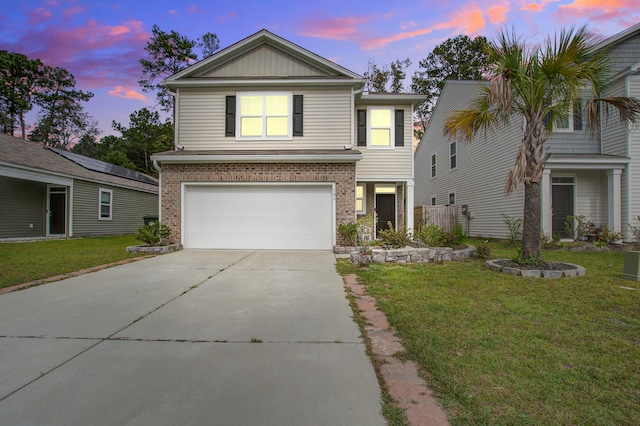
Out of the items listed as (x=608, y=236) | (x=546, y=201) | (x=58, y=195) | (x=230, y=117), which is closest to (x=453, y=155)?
(x=546, y=201)

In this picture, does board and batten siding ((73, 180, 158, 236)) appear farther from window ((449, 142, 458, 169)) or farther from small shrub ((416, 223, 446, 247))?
window ((449, 142, 458, 169))

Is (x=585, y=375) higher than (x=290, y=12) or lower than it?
lower

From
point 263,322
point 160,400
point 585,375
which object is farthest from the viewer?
point 263,322

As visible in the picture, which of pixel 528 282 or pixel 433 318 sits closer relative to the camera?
pixel 433 318

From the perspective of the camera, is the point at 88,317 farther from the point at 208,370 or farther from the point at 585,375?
the point at 585,375

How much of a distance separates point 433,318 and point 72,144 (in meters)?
47.4

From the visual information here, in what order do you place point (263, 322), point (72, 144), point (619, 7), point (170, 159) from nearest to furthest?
point (263, 322) → point (170, 159) → point (619, 7) → point (72, 144)

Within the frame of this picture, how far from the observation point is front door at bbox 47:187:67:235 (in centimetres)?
1549

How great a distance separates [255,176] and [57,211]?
11.9 meters

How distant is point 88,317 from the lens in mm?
3846

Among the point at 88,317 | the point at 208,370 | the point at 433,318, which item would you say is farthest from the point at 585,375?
the point at 88,317

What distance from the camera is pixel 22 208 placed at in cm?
1422

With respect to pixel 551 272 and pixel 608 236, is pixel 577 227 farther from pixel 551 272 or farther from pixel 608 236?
pixel 551 272

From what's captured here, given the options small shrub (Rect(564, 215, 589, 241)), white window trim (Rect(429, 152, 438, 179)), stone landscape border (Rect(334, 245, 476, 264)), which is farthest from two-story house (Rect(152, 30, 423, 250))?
white window trim (Rect(429, 152, 438, 179))
